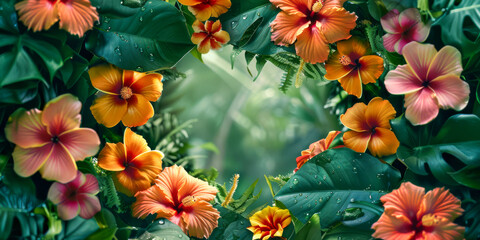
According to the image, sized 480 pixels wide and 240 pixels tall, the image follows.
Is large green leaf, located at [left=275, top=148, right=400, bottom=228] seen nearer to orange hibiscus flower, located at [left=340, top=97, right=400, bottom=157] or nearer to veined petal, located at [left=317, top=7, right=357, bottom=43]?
orange hibiscus flower, located at [left=340, top=97, right=400, bottom=157]

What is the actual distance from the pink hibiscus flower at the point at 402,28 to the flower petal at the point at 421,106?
52 millimetres

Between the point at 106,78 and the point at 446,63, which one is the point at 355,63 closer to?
the point at 446,63

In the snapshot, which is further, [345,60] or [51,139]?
[345,60]

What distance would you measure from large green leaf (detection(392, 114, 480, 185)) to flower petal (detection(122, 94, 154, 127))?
0.28 m

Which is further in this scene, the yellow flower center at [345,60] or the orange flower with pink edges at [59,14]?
the yellow flower center at [345,60]

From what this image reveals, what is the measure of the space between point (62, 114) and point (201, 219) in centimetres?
20

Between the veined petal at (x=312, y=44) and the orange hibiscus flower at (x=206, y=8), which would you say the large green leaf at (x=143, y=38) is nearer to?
the orange hibiscus flower at (x=206, y=8)

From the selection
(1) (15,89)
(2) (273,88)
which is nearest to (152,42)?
(1) (15,89)

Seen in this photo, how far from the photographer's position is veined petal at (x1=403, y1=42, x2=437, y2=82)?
0.50 m

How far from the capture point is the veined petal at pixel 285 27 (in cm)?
54

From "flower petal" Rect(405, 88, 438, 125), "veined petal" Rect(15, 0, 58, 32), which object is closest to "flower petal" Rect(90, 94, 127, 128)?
"veined petal" Rect(15, 0, 58, 32)

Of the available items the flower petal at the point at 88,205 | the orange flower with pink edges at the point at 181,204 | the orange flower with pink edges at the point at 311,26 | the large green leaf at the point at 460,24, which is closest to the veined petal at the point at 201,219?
the orange flower with pink edges at the point at 181,204

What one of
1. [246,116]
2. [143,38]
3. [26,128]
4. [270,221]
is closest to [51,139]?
[26,128]

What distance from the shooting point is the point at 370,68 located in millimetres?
568
